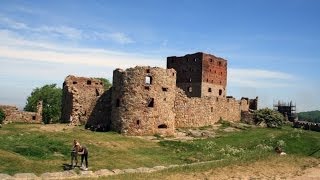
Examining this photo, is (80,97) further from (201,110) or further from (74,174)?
(74,174)

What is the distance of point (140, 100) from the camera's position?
39750mm

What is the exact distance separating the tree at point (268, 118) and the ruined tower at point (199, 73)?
24.9 feet

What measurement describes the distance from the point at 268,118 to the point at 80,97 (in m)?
23.4

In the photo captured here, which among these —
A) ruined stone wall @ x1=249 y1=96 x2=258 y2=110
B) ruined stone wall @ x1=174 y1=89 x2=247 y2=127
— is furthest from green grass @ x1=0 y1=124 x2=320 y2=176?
ruined stone wall @ x1=249 y1=96 x2=258 y2=110

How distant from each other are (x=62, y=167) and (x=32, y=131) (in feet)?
38.2

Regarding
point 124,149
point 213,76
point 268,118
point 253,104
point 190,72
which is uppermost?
point 190,72

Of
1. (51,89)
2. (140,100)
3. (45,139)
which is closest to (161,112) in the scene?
(140,100)

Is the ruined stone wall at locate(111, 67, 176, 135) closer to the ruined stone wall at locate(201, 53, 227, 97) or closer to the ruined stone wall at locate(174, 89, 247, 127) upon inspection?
the ruined stone wall at locate(174, 89, 247, 127)

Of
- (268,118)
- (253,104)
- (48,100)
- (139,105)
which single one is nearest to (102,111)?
(139,105)

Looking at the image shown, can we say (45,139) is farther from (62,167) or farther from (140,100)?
(140,100)

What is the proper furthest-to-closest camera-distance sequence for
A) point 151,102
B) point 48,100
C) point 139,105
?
1. point 48,100
2. point 151,102
3. point 139,105

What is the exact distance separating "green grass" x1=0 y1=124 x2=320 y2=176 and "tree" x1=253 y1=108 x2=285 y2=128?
10.4 metres

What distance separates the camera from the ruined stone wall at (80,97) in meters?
43.5

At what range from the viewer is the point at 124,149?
32156 millimetres
